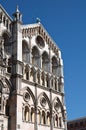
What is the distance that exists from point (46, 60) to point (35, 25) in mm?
5723

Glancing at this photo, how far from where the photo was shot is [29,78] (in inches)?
1657

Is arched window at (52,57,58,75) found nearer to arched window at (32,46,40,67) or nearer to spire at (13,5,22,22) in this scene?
arched window at (32,46,40,67)

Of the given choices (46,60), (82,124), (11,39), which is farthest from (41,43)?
(82,124)

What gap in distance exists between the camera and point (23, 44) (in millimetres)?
44062

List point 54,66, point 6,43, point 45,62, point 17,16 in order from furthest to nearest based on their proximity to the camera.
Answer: point 54,66 → point 45,62 → point 17,16 → point 6,43

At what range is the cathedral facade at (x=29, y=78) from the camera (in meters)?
37.7

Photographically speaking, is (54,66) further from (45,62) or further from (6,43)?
(6,43)

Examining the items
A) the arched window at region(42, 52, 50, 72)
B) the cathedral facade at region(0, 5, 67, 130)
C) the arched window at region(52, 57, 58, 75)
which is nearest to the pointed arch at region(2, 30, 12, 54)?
the cathedral facade at region(0, 5, 67, 130)

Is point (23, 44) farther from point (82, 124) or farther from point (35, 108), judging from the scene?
point (82, 124)

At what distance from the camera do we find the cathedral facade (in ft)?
124

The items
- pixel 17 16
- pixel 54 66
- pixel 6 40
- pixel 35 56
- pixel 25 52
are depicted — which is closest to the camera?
pixel 6 40

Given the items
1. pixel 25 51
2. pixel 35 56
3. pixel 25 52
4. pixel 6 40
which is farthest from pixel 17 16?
pixel 35 56

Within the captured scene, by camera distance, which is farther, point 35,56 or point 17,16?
point 35,56

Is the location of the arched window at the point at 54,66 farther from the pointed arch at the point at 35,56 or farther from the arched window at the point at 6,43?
the arched window at the point at 6,43
